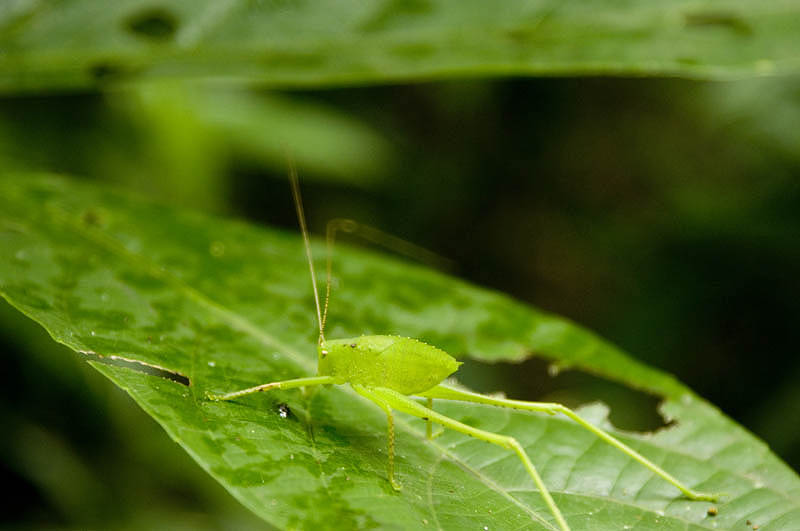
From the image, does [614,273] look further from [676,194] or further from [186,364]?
[186,364]

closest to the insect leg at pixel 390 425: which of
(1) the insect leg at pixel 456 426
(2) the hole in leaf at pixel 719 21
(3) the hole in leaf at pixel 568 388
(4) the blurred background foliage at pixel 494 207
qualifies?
(1) the insect leg at pixel 456 426

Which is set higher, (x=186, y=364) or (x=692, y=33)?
(x=692, y=33)

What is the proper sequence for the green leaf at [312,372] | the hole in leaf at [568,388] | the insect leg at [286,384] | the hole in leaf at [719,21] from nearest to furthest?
1. the green leaf at [312,372]
2. the insect leg at [286,384]
3. the hole in leaf at [719,21]
4. the hole in leaf at [568,388]

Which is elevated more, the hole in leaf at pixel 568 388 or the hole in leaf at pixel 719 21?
the hole in leaf at pixel 719 21

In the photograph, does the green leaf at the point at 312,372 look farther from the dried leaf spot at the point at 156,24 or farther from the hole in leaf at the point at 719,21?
the hole in leaf at the point at 719,21

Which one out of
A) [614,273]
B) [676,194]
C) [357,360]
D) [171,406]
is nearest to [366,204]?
[614,273]

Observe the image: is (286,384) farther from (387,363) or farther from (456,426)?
(456,426)
